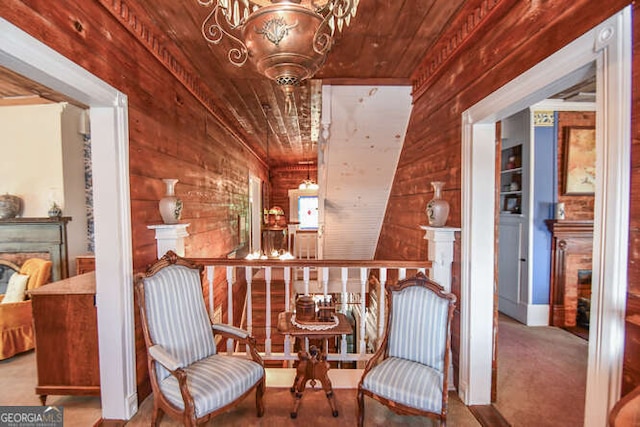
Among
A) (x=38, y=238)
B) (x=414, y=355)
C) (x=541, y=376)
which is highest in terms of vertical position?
(x=38, y=238)

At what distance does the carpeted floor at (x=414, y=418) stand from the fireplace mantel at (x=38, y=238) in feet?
3.61

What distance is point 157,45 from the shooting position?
228cm

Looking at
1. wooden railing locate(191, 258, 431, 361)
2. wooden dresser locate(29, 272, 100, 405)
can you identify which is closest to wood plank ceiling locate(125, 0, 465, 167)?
wooden railing locate(191, 258, 431, 361)

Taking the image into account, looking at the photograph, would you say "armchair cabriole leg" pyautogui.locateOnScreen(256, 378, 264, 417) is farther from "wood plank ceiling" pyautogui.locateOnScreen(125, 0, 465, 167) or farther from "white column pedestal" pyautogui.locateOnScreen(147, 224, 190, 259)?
"wood plank ceiling" pyautogui.locateOnScreen(125, 0, 465, 167)

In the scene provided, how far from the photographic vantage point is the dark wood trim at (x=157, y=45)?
185cm

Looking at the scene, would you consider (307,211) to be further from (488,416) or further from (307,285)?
(488,416)

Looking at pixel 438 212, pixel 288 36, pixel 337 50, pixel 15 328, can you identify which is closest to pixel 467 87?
pixel 438 212

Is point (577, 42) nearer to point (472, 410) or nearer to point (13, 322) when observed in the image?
point (472, 410)

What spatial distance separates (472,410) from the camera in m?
2.03

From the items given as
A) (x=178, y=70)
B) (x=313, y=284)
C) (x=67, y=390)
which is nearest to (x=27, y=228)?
(x=67, y=390)

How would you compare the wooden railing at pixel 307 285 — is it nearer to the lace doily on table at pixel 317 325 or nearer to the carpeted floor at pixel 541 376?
the lace doily on table at pixel 317 325

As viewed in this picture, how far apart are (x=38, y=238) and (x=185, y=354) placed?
10.1ft

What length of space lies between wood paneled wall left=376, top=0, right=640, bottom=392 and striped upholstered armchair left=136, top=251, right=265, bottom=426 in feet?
5.22

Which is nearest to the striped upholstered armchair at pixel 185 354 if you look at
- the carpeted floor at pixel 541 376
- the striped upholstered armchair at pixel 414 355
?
the striped upholstered armchair at pixel 414 355
